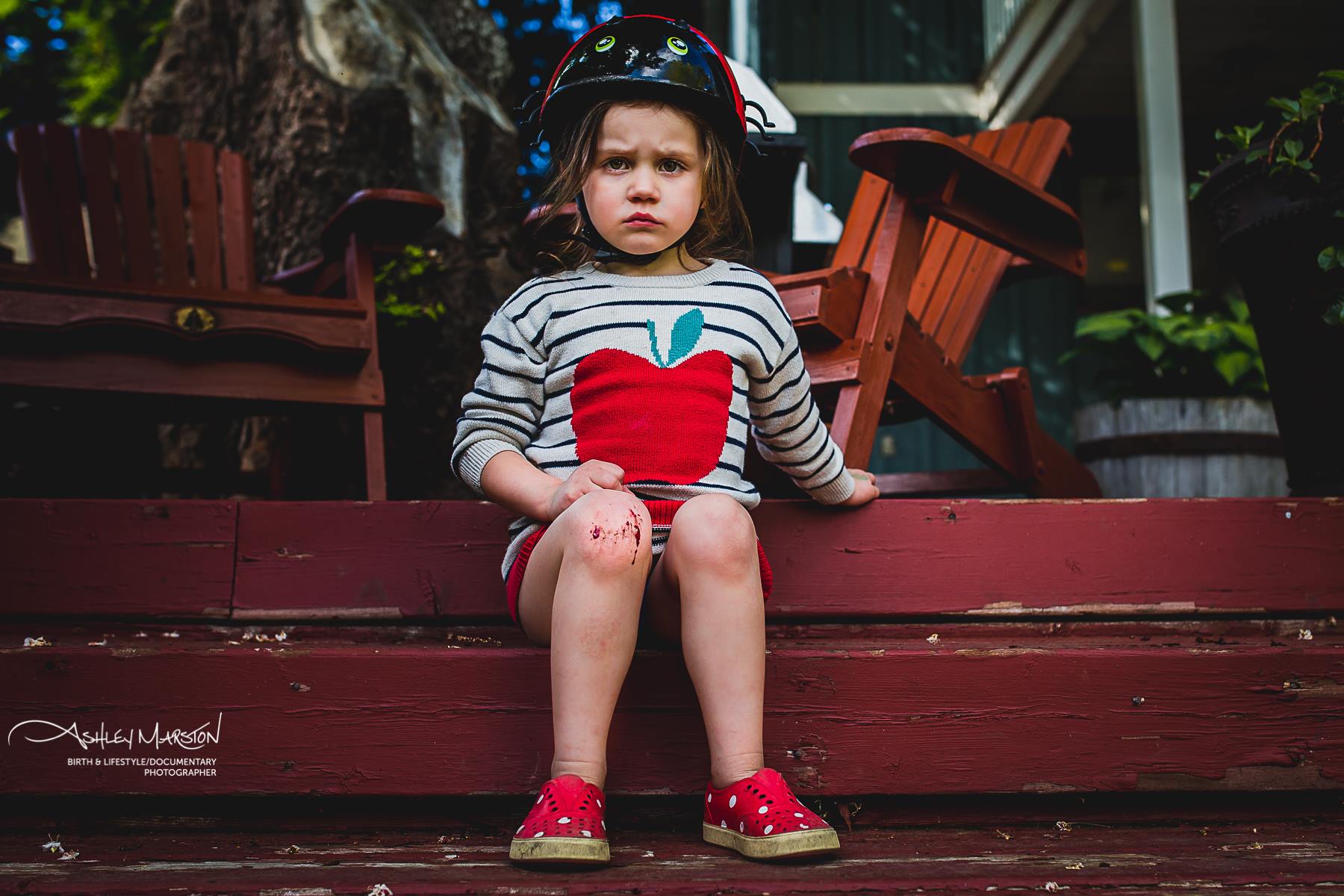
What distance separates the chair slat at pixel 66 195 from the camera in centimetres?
279

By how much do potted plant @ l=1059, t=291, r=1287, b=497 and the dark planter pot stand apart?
1117 millimetres

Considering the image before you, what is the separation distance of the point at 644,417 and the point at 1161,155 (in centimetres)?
371

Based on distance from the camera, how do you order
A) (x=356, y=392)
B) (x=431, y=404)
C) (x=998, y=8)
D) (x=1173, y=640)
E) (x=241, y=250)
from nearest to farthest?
(x=1173, y=640)
(x=356, y=392)
(x=241, y=250)
(x=431, y=404)
(x=998, y=8)

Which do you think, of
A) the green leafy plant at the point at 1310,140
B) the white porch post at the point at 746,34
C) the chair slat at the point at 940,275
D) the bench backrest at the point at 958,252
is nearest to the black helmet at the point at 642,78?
the green leafy plant at the point at 1310,140

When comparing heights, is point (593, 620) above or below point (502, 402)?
below

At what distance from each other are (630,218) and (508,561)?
0.55 meters

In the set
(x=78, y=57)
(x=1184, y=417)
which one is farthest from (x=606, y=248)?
(x=78, y=57)

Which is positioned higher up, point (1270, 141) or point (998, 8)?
point (998, 8)

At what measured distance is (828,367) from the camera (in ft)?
7.16

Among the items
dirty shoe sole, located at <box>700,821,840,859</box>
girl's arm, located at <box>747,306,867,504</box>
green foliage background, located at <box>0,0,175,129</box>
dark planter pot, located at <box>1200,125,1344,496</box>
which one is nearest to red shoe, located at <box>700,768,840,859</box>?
dirty shoe sole, located at <box>700,821,840,859</box>

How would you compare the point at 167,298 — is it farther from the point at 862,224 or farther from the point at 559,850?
the point at 862,224

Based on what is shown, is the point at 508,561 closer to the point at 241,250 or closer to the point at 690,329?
the point at 690,329

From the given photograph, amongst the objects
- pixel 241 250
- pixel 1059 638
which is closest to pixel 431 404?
pixel 241 250

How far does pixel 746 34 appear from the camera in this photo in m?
5.91
